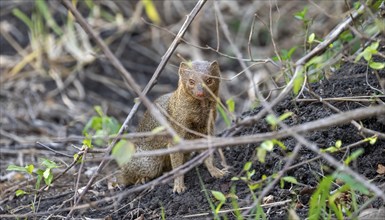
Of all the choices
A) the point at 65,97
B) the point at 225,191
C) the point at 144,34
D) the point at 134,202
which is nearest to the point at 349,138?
the point at 225,191

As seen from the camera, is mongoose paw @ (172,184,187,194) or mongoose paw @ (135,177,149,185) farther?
mongoose paw @ (135,177,149,185)

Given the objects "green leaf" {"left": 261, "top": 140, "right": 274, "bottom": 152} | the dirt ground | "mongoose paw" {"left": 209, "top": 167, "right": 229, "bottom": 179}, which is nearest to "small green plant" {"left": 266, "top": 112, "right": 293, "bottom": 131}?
"green leaf" {"left": 261, "top": 140, "right": 274, "bottom": 152}

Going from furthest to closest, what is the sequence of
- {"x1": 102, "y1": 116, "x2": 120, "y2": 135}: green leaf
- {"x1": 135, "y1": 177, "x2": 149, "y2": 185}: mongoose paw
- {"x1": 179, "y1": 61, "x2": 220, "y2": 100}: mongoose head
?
{"x1": 102, "y1": 116, "x2": 120, "y2": 135}: green leaf < {"x1": 135, "y1": 177, "x2": 149, "y2": 185}: mongoose paw < {"x1": 179, "y1": 61, "x2": 220, "y2": 100}: mongoose head

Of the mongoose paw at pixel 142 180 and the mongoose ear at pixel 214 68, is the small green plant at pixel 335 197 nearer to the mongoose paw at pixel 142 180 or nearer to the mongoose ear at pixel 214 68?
the mongoose ear at pixel 214 68

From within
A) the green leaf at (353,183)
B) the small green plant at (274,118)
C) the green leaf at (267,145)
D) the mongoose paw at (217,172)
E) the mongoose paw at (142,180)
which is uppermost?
the small green plant at (274,118)

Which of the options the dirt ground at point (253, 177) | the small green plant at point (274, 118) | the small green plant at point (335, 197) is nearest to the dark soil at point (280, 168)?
the dirt ground at point (253, 177)

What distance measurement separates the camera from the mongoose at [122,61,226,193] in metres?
4.23

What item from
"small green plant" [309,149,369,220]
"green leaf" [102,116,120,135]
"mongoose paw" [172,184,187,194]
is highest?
"small green plant" [309,149,369,220]

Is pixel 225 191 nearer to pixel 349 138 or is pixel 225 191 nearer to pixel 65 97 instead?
pixel 349 138

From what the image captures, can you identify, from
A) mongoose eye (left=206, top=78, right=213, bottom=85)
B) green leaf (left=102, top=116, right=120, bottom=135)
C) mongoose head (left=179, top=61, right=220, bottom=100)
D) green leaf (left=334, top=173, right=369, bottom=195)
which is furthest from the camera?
green leaf (left=102, top=116, right=120, bottom=135)

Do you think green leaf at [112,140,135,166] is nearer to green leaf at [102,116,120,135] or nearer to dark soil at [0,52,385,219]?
dark soil at [0,52,385,219]

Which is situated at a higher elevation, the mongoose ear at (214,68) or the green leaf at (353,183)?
the green leaf at (353,183)

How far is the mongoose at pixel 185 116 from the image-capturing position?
4.23m

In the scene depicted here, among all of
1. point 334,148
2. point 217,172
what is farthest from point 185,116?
point 334,148
